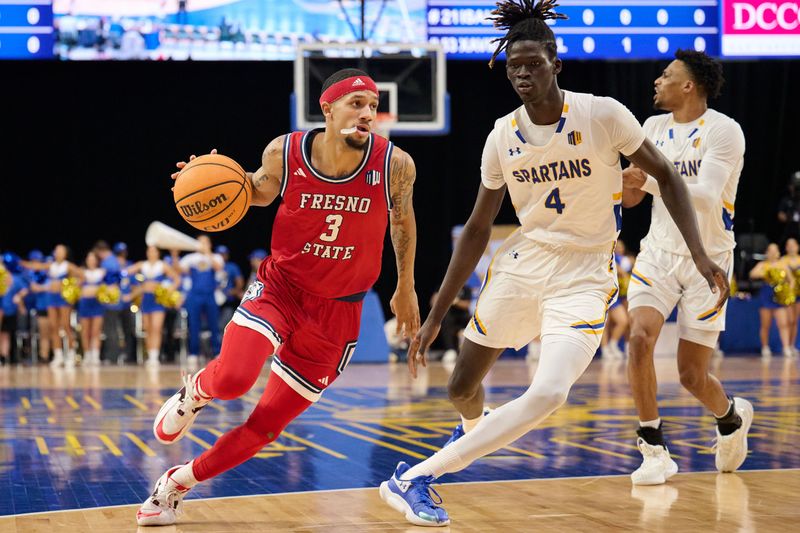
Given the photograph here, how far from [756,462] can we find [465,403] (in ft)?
7.39

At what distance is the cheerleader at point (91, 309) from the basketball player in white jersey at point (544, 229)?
1318 cm

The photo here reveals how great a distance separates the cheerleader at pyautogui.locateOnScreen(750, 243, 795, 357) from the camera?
1748 cm

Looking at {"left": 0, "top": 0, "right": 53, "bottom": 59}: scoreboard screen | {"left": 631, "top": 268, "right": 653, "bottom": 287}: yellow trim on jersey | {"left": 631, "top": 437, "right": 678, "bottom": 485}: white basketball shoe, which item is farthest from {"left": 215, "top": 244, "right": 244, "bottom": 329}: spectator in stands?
{"left": 631, "top": 437, "right": 678, "bottom": 485}: white basketball shoe

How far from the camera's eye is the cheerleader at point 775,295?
57.4ft

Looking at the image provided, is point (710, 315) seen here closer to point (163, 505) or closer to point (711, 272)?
point (711, 272)

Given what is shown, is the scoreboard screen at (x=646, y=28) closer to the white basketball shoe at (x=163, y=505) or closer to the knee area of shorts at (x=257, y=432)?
the knee area of shorts at (x=257, y=432)

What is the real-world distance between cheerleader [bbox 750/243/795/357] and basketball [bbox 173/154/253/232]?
47.0ft

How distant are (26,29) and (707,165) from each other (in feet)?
37.4

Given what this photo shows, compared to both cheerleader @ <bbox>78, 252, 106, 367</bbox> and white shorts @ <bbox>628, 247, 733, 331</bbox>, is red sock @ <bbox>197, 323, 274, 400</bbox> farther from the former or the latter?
cheerleader @ <bbox>78, 252, 106, 367</bbox>

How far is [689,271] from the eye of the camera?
6.05 metres

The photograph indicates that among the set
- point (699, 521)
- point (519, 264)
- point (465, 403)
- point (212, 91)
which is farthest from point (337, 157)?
point (212, 91)

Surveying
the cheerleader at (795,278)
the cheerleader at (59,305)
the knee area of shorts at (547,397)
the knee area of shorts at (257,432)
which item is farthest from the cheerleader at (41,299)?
the knee area of shorts at (547,397)

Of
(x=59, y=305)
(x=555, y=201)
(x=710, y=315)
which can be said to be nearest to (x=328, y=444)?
(x=710, y=315)

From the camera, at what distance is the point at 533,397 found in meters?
4.37
